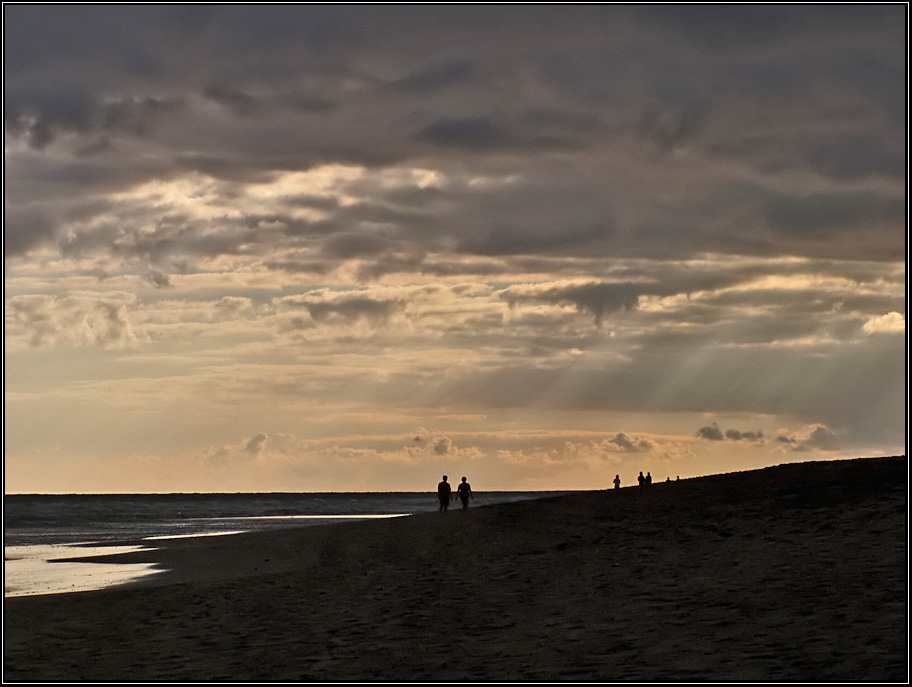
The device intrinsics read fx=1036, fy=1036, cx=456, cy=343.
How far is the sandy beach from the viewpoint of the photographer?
13398mm

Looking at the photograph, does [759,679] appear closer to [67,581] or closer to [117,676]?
[117,676]

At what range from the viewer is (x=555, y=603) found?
1816cm

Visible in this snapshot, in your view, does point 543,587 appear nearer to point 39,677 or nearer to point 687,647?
point 687,647

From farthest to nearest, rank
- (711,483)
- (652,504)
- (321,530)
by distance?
(321,530), (711,483), (652,504)

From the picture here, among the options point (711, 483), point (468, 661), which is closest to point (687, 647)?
point (468, 661)

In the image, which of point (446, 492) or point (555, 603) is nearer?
point (555, 603)

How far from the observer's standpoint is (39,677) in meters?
14.1

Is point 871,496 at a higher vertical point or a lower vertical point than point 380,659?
higher

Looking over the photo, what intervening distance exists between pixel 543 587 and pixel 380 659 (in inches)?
257

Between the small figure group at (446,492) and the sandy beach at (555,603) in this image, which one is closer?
the sandy beach at (555,603)

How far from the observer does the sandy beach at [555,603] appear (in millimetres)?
13398

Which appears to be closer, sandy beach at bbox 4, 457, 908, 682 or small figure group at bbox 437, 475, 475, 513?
sandy beach at bbox 4, 457, 908, 682

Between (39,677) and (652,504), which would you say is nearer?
(39,677)

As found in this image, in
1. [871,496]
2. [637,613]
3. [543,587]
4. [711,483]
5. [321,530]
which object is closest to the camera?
[637,613]
